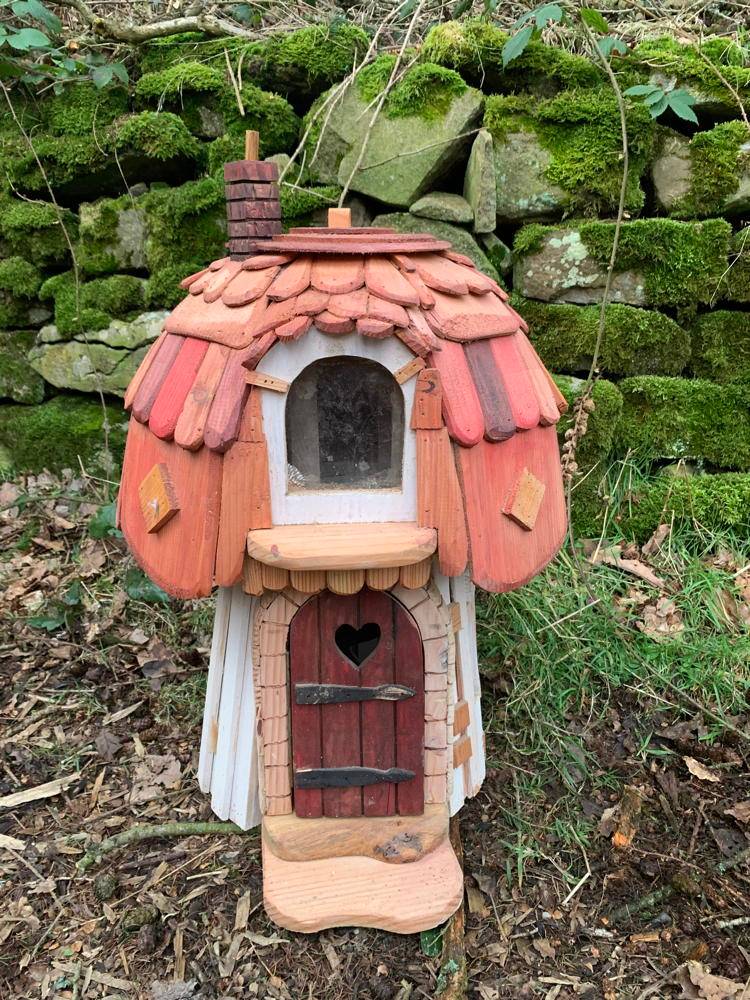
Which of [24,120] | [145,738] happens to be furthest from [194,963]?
[24,120]

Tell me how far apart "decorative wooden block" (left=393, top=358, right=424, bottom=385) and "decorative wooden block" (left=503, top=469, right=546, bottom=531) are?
14.2 inches

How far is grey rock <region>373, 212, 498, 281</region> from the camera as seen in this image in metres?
3.22

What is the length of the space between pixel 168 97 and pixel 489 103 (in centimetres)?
137

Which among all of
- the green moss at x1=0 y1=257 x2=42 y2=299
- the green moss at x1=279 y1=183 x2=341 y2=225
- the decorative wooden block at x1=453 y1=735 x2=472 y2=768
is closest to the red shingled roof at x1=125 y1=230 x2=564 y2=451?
the decorative wooden block at x1=453 y1=735 x2=472 y2=768

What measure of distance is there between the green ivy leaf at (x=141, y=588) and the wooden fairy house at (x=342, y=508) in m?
1.26

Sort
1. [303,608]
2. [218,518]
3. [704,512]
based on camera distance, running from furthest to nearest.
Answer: [704,512] < [303,608] < [218,518]

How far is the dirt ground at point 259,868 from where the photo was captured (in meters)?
2.05

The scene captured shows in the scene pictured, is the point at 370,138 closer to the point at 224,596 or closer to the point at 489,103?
the point at 489,103

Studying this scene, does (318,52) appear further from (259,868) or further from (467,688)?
(259,868)

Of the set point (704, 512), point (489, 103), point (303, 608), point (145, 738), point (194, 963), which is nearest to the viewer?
point (303, 608)

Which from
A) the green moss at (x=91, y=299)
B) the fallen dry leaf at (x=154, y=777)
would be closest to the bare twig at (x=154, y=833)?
the fallen dry leaf at (x=154, y=777)

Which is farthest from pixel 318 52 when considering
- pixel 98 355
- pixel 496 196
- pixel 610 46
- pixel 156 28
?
pixel 98 355

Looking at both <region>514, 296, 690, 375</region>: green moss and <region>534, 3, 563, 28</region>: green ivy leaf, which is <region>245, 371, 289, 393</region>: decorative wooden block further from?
<region>514, 296, 690, 375</region>: green moss

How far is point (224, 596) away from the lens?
84.0 inches
